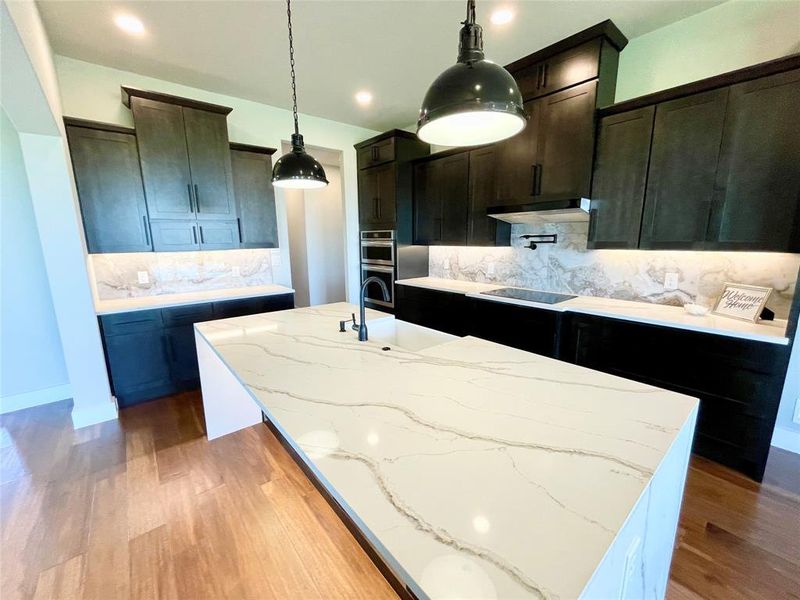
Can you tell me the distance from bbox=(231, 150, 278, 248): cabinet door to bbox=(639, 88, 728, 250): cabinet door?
3289 mm

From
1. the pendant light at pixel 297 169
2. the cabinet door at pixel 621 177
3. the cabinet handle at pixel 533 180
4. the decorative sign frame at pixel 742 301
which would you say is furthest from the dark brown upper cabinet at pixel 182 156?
the decorative sign frame at pixel 742 301

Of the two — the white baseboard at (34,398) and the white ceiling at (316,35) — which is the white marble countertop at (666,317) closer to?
the white ceiling at (316,35)

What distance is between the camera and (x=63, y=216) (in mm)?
2225

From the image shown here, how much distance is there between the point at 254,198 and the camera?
340cm

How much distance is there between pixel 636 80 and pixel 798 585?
3.07 meters

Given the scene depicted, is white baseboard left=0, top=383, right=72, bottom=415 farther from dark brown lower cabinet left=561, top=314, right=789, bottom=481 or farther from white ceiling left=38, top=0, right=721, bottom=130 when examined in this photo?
dark brown lower cabinet left=561, top=314, right=789, bottom=481

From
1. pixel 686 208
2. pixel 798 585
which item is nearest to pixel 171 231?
pixel 686 208

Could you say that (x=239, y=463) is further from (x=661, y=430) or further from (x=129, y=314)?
(x=661, y=430)

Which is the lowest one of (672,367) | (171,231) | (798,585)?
(798,585)

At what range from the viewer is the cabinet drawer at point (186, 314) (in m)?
2.83

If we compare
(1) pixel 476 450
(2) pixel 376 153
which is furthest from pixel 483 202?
(1) pixel 476 450

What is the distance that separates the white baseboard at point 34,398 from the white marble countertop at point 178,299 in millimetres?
872

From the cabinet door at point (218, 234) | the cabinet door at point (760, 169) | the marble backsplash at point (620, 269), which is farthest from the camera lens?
Answer: the cabinet door at point (218, 234)

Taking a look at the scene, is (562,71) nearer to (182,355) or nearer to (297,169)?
(297,169)
